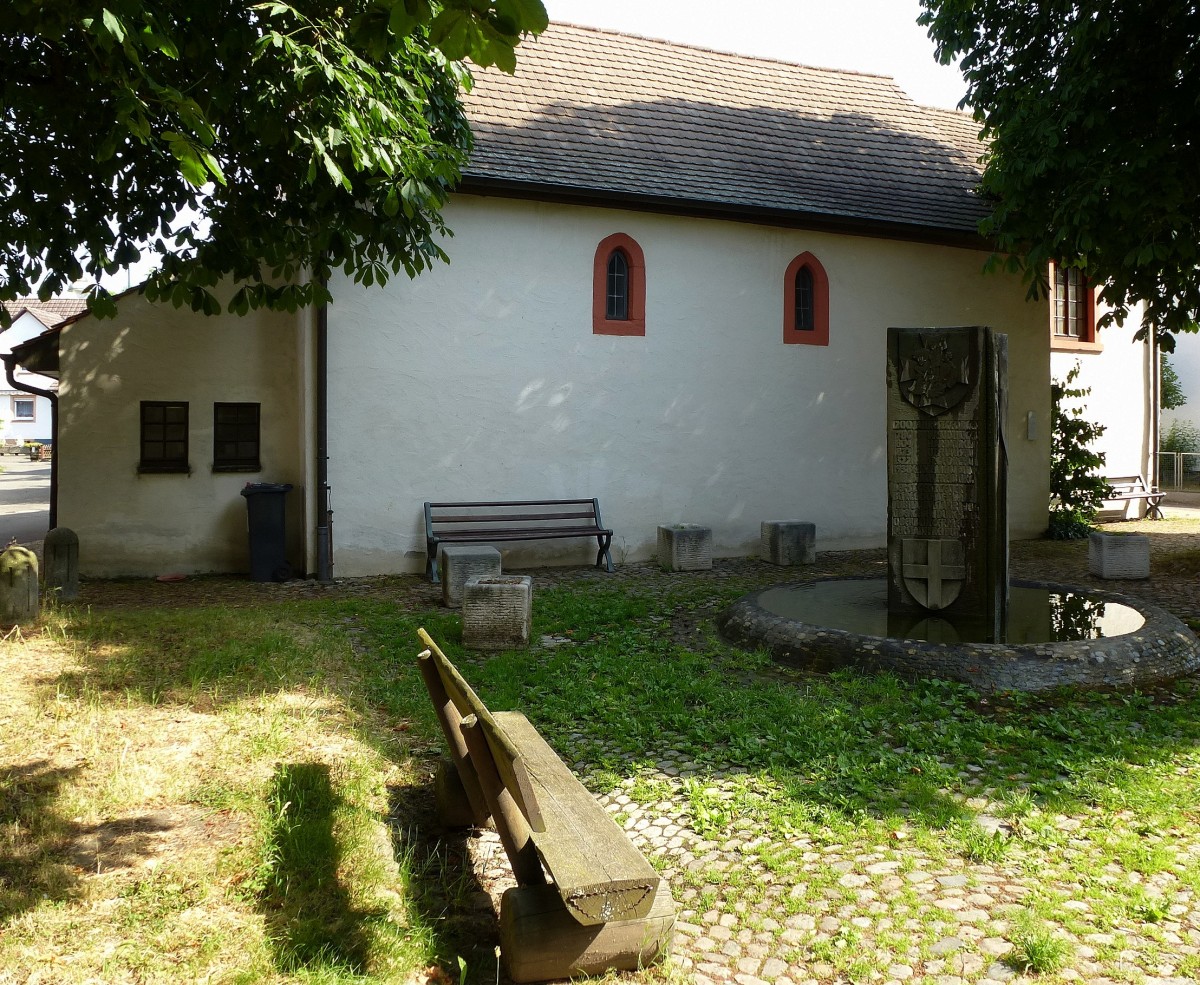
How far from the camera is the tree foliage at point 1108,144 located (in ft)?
31.9

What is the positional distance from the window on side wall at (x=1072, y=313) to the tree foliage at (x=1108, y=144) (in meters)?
5.94

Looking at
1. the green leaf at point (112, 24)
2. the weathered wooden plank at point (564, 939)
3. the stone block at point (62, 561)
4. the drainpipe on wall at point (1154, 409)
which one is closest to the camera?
the weathered wooden plank at point (564, 939)

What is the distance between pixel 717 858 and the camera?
13.9 feet

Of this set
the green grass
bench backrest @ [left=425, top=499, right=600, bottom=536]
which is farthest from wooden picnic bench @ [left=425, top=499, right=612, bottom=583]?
the green grass

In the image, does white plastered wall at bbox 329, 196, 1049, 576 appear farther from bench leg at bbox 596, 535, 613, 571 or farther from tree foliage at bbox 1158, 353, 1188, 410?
tree foliage at bbox 1158, 353, 1188, 410

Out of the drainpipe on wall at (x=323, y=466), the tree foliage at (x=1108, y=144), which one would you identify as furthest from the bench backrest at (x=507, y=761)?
the tree foliage at (x=1108, y=144)

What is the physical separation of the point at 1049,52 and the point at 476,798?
11695mm

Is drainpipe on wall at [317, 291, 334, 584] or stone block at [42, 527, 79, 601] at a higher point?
drainpipe on wall at [317, 291, 334, 584]

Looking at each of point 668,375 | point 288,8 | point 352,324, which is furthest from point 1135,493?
point 288,8

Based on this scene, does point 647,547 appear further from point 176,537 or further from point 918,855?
point 918,855

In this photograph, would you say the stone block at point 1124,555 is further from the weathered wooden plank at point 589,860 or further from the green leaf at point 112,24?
the green leaf at point 112,24

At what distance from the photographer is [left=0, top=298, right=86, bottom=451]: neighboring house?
2039 inches

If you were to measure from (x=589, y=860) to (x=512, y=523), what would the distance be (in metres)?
9.69

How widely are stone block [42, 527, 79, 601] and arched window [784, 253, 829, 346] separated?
9904 millimetres
